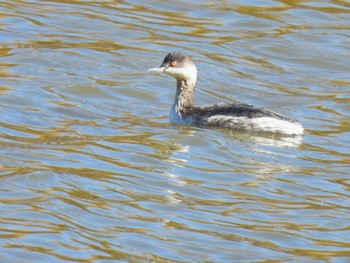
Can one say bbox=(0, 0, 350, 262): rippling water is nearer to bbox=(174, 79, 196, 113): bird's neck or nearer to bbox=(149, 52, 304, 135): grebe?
bbox=(149, 52, 304, 135): grebe

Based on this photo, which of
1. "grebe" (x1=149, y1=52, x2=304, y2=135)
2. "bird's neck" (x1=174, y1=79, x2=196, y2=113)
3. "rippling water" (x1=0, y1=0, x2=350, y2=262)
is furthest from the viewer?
"bird's neck" (x1=174, y1=79, x2=196, y2=113)

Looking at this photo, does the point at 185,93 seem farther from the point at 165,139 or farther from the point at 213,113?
the point at 165,139

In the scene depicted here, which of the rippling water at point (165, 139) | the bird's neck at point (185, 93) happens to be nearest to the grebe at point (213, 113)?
the bird's neck at point (185, 93)

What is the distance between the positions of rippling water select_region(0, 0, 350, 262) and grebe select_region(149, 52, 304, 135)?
117 millimetres

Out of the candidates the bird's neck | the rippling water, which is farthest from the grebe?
the rippling water

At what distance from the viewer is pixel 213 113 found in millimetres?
13602

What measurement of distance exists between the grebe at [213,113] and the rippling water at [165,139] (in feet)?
0.39

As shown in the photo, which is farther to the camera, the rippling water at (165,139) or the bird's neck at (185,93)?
the bird's neck at (185,93)

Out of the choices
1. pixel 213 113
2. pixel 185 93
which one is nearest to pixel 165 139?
pixel 213 113

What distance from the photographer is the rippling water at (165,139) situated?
9.79 metres

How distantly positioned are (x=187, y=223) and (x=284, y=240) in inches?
29.2

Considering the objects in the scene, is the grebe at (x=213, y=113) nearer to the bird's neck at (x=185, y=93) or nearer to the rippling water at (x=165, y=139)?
the bird's neck at (x=185, y=93)

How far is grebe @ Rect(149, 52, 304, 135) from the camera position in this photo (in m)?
13.2

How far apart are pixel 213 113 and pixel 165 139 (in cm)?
72
